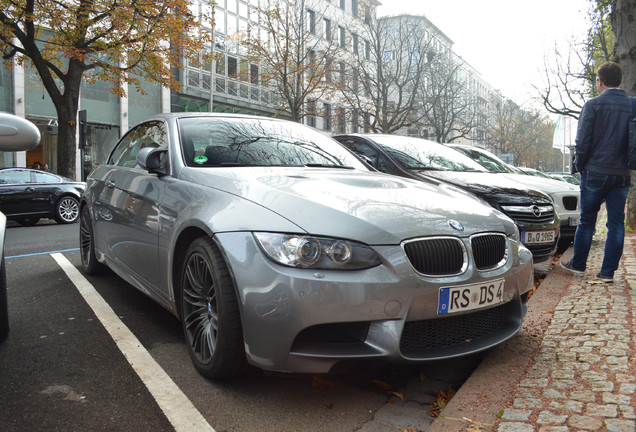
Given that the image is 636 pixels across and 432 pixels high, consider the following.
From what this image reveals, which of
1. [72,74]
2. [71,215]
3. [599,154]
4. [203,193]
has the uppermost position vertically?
[72,74]

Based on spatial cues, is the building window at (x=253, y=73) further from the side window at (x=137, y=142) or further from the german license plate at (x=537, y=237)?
the german license plate at (x=537, y=237)

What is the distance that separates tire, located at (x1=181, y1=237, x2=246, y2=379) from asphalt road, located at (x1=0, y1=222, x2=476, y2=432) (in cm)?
15

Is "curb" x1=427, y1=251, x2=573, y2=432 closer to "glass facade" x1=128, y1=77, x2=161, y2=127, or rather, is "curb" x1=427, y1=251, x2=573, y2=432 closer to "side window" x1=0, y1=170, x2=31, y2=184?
"side window" x1=0, y1=170, x2=31, y2=184

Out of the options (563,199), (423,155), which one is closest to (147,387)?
(423,155)

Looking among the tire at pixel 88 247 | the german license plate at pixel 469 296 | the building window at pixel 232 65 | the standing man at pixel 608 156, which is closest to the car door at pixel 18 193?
the tire at pixel 88 247

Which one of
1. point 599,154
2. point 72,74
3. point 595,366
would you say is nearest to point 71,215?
point 72,74

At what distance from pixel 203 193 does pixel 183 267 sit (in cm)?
43

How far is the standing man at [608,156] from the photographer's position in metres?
4.69

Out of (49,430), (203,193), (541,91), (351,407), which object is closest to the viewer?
(49,430)

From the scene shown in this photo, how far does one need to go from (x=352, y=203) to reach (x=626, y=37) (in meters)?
6.77

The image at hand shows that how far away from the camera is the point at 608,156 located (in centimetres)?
468

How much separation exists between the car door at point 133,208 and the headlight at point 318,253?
3.82ft

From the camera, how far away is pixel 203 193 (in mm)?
2980

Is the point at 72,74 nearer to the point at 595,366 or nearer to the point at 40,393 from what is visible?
the point at 40,393
